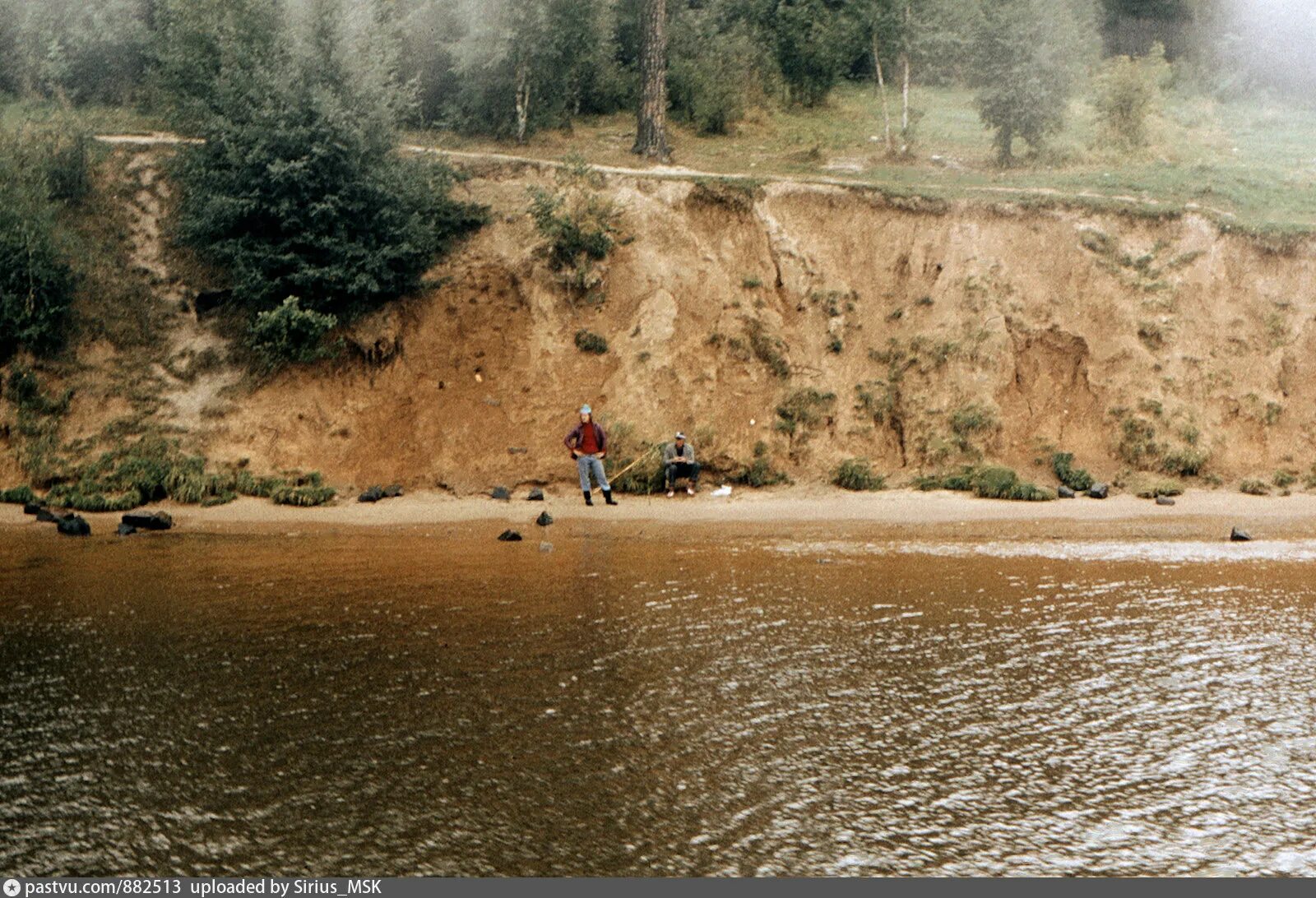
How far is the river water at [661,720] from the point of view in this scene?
717 cm

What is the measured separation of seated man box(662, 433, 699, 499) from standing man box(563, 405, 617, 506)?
116 centimetres

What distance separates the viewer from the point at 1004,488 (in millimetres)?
20438

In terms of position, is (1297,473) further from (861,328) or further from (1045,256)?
(861,328)

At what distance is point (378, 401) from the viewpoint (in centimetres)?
2205

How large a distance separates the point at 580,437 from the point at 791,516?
11.7ft

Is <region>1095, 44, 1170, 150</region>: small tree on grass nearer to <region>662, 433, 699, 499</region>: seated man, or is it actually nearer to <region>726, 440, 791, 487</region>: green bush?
<region>726, 440, 791, 487</region>: green bush

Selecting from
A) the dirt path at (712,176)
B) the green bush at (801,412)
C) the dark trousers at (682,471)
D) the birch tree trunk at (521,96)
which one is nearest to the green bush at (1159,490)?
the green bush at (801,412)

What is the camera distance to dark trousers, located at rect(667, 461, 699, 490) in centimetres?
2067

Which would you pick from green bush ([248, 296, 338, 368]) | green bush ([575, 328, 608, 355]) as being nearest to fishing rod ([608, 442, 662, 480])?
green bush ([575, 328, 608, 355])

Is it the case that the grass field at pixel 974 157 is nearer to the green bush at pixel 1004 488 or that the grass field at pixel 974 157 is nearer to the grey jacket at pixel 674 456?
the green bush at pixel 1004 488

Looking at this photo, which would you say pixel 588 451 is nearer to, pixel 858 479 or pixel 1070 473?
pixel 858 479

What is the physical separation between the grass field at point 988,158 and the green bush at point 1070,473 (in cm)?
584

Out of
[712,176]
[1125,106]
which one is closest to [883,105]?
[1125,106]

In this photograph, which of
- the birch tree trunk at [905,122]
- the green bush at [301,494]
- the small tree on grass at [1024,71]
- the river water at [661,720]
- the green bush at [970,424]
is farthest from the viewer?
the birch tree trunk at [905,122]
